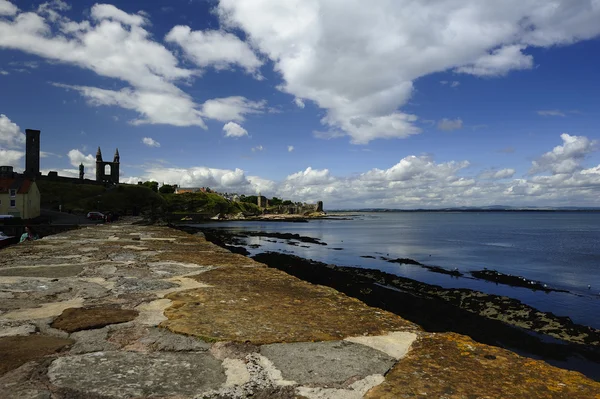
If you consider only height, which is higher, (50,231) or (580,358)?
(50,231)

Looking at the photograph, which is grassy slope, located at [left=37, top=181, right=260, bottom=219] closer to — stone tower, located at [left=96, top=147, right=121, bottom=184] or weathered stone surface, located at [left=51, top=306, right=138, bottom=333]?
stone tower, located at [left=96, top=147, right=121, bottom=184]

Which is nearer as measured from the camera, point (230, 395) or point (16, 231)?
point (230, 395)

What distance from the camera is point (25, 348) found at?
9.32 ft

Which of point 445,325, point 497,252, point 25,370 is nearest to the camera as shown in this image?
point 25,370

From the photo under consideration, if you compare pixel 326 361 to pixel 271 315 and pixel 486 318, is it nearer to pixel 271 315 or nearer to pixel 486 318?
pixel 271 315

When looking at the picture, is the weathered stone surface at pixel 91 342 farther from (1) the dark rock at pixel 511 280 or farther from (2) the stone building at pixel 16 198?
(2) the stone building at pixel 16 198

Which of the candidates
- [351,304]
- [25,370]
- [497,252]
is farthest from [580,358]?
[497,252]

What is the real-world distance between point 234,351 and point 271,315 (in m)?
1.03

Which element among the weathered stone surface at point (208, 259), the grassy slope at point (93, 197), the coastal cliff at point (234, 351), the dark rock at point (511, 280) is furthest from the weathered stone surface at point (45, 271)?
the grassy slope at point (93, 197)

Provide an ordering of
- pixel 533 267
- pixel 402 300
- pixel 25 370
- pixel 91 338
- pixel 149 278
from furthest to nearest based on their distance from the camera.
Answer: pixel 533 267, pixel 402 300, pixel 149 278, pixel 91 338, pixel 25 370

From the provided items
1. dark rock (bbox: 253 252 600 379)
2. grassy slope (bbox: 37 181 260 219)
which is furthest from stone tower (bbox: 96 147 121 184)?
dark rock (bbox: 253 252 600 379)

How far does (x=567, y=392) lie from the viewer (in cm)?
232

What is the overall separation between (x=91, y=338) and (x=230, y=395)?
1.58 m

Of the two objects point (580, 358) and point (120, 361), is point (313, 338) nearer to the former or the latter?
point (120, 361)
